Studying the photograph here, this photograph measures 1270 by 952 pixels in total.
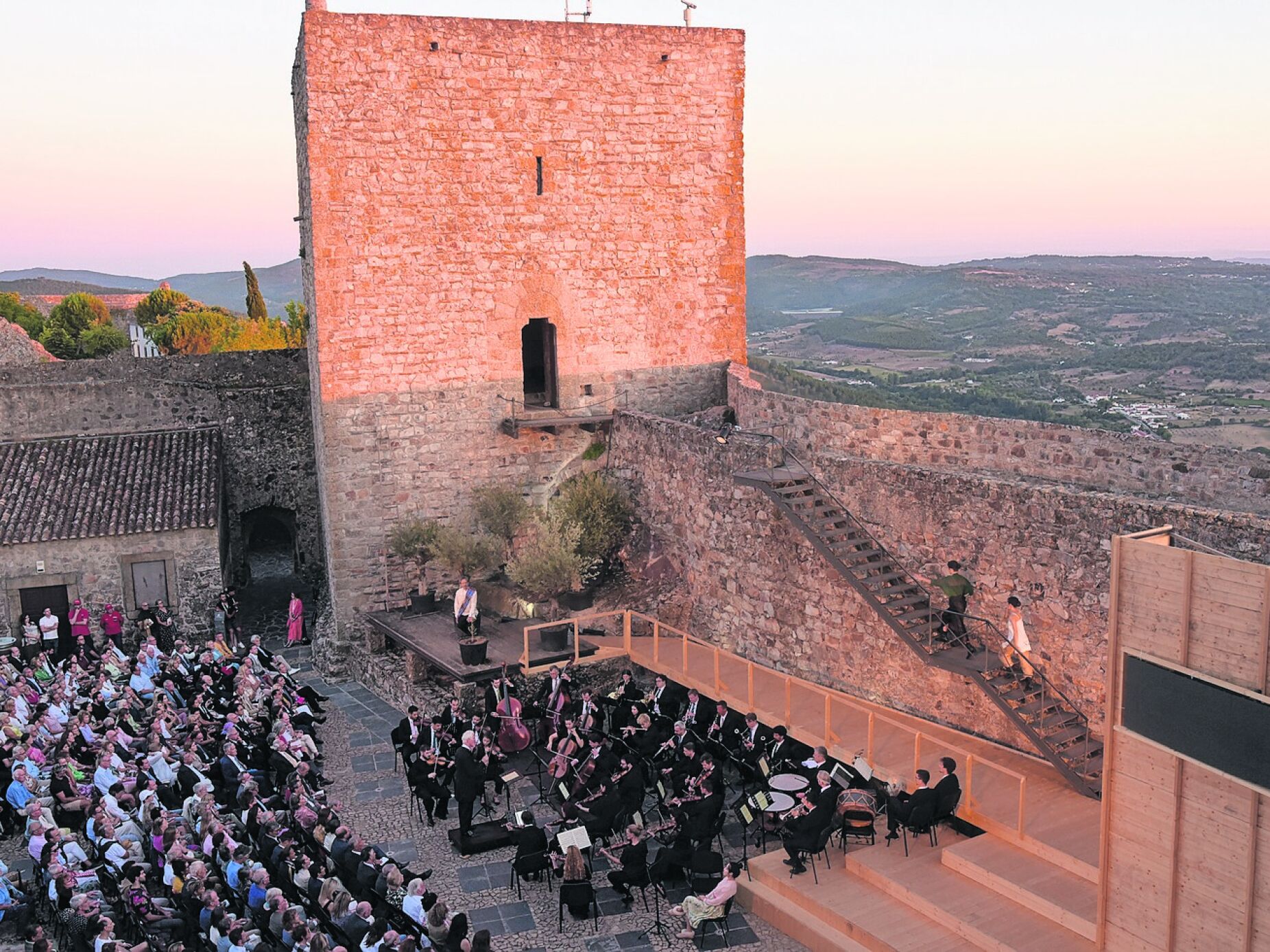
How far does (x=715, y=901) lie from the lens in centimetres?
1179

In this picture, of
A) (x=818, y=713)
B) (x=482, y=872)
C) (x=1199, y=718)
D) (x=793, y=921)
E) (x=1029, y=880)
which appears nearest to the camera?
(x=1199, y=718)

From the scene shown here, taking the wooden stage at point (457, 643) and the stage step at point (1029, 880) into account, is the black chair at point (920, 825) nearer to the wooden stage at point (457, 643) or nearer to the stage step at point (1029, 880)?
the stage step at point (1029, 880)

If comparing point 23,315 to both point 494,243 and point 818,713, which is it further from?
point 818,713

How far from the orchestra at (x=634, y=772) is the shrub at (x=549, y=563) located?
2.09 meters

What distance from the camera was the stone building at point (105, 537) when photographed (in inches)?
839

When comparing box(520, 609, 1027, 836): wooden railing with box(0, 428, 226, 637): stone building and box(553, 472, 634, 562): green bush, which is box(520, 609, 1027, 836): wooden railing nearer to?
box(553, 472, 634, 562): green bush

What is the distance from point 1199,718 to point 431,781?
29.1ft

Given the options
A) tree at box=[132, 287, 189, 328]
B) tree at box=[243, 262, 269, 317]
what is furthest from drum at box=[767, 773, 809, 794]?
tree at box=[132, 287, 189, 328]

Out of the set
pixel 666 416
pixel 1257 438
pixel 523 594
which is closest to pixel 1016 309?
pixel 1257 438

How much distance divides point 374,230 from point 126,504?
713 cm

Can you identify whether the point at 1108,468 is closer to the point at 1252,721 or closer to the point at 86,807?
the point at 1252,721

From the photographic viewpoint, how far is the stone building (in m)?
21.3

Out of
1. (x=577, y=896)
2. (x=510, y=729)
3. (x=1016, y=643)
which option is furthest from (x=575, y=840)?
(x=1016, y=643)

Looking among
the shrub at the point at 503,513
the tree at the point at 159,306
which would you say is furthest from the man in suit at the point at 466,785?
the tree at the point at 159,306
